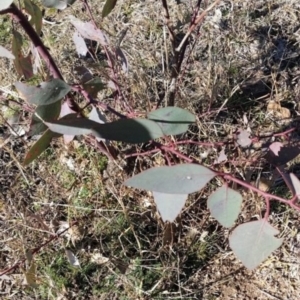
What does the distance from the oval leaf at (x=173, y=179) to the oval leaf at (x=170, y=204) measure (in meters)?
0.06

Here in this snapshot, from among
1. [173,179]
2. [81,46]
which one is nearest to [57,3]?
[81,46]

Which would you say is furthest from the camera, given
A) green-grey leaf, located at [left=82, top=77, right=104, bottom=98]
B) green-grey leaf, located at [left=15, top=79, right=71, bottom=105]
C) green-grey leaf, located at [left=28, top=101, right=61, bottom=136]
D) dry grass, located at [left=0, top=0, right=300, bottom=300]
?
dry grass, located at [left=0, top=0, right=300, bottom=300]

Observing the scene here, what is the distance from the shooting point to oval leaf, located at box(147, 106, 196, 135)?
0.97 m

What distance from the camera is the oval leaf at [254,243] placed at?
0.92m

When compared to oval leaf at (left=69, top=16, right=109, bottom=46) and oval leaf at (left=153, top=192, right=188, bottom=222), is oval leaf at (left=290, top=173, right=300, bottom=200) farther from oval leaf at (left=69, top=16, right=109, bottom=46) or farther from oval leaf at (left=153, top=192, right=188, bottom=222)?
oval leaf at (left=69, top=16, right=109, bottom=46)

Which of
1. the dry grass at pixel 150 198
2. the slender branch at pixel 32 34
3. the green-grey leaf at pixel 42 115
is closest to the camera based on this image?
the green-grey leaf at pixel 42 115

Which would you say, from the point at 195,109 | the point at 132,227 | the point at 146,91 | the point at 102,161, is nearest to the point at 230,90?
the point at 195,109

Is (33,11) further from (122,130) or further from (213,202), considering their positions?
(213,202)

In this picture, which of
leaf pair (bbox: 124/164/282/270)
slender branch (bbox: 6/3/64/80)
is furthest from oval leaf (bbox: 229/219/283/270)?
slender branch (bbox: 6/3/64/80)

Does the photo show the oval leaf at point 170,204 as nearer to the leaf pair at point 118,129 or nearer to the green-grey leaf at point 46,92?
the leaf pair at point 118,129

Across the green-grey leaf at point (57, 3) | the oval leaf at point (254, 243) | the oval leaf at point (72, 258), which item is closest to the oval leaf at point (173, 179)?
the oval leaf at point (254, 243)

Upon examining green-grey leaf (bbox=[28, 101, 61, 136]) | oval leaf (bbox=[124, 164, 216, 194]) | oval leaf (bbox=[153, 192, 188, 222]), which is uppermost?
green-grey leaf (bbox=[28, 101, 61, 136])

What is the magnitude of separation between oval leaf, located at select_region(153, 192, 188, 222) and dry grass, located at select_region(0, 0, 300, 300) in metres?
0.61

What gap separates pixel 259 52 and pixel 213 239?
808 mm
